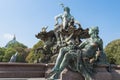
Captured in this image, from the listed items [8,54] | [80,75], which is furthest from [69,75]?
[8,54]

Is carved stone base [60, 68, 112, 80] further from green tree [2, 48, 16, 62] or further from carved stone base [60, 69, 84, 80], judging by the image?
green tree [2, 48, 16, 62]

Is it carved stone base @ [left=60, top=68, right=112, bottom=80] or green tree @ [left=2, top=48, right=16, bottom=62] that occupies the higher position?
green tree @ [left=2, top=48, right=16, bottom=62]

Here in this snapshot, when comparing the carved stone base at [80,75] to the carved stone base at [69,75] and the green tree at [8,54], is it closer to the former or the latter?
the carved stone base at [69,75]

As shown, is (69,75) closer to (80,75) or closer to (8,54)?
(80,75)

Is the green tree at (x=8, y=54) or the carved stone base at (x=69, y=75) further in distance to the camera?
the green tree at (x=8, y=54)

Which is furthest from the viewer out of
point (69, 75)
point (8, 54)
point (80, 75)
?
point (8, 54)

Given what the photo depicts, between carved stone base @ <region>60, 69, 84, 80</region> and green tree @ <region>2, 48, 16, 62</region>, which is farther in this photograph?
green tree @ <region>2, 48, 16, 62</region>

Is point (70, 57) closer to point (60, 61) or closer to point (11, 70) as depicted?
point (60, 61)

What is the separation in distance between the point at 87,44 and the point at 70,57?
91 centimetres

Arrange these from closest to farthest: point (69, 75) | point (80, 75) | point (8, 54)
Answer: point (69, 75) → point (80, 75) → point (8, 54)

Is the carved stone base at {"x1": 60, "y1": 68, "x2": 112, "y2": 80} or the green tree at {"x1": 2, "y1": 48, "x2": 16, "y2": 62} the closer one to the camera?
the carved stone base at {"x1": 60, "y1": 68, "x2": 112, "y2": 80}

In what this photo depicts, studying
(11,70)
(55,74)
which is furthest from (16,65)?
(55,74)

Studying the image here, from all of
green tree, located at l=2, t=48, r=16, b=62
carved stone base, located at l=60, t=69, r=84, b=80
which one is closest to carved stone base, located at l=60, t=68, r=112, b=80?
carved stone base, located at l=60, t=69, r=84, b=80

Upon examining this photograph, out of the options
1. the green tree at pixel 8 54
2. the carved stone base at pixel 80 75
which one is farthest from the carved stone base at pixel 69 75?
the green tree at pixel 8 54
